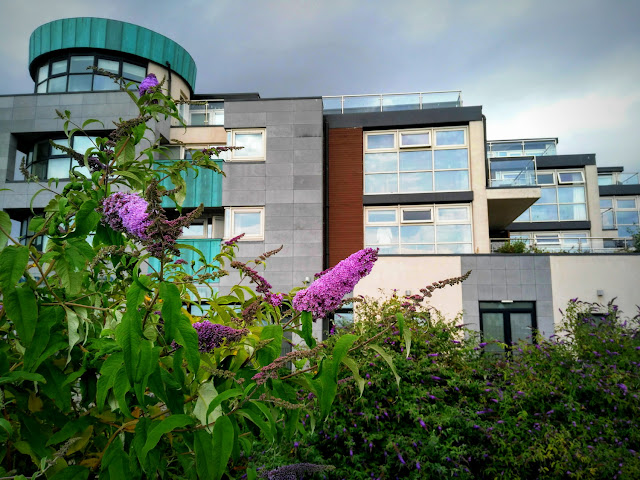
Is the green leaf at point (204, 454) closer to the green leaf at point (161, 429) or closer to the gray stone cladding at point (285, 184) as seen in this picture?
the green leaf at point (161, 429)

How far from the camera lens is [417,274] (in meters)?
18.0

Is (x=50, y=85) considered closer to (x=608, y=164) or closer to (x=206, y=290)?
(x=206, y=290)

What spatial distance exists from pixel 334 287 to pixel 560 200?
37.5 metres

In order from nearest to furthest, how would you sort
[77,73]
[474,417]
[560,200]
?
[474,417] < [77,73] < [560,200]

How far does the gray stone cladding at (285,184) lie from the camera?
1864 centimetres

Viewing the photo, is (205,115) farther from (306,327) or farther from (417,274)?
(306,327)

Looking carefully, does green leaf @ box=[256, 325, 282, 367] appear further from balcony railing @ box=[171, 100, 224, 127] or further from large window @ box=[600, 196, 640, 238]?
large window @ box=[600, 196, 640, 238]

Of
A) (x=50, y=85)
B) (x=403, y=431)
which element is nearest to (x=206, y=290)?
(x=50, y=85)

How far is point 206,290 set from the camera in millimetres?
17703

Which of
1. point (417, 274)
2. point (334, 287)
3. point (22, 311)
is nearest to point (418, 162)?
point (417, 274)

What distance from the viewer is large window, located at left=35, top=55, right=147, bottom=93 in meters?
21.2

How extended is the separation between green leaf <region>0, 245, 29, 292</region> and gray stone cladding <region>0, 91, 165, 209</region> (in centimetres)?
1988

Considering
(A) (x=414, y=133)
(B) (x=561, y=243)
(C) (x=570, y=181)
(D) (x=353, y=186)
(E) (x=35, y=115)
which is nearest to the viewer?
(B) (x=561, y=243)

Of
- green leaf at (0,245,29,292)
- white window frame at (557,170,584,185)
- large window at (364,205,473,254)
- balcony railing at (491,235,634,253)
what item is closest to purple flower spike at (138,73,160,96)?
green leaf at (0,245,29,292)
